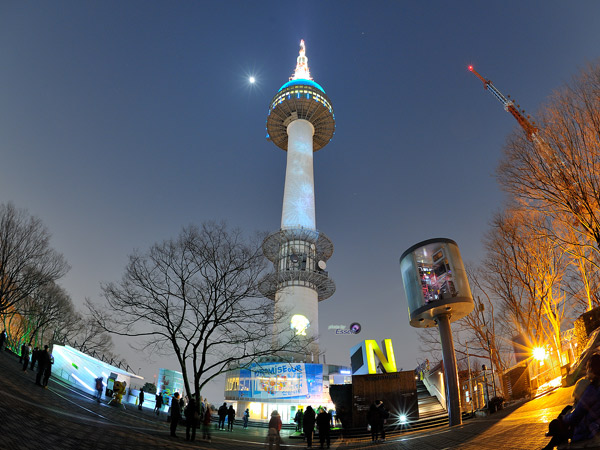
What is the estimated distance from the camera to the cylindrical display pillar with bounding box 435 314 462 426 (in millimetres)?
14734

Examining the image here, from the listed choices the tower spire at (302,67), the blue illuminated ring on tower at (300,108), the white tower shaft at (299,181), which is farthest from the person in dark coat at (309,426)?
the tower spire at (302,67)

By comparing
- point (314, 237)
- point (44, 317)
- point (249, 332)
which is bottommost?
point (249, 332)

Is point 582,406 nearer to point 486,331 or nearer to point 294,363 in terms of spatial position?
point 486,331

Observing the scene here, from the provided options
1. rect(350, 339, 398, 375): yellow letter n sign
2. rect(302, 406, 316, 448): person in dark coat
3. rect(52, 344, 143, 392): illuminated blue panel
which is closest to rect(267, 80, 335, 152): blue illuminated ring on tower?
rect(350, 339, 398, 375): yellow letter n sign

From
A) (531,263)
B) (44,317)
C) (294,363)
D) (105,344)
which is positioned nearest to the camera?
(531,263)

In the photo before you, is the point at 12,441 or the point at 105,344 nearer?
the point at 12,441

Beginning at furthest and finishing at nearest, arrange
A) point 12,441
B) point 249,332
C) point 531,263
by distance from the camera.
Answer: point 531,263
point 249,332
point 12,441

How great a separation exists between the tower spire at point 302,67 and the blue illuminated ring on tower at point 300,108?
545cm

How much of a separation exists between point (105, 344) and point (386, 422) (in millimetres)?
48557

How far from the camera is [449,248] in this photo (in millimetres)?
18172

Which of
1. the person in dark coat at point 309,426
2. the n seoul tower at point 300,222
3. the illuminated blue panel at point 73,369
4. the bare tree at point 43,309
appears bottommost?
the person in dark coat at point 309,426

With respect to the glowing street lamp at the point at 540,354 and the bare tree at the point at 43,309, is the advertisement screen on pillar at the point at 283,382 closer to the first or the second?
the bare tree at the point at 43,309

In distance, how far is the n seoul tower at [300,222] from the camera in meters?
47.7

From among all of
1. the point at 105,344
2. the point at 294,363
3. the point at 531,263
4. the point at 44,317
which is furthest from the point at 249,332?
the point at 105,344
